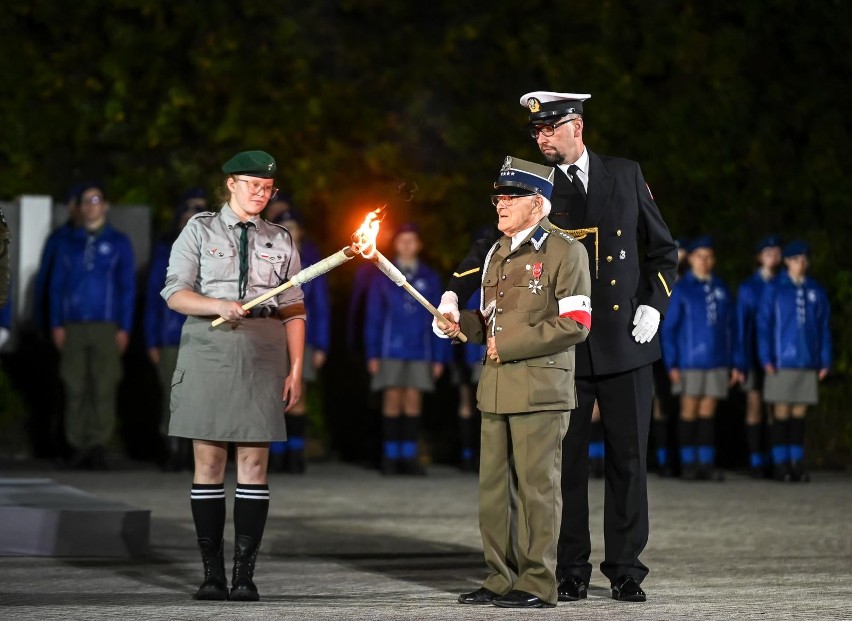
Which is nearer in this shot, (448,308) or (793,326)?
(448,308)

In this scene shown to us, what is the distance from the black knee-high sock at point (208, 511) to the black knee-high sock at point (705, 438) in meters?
6.95

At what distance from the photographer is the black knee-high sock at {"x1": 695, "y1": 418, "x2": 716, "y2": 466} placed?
13.4 metres

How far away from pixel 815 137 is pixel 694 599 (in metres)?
8.54

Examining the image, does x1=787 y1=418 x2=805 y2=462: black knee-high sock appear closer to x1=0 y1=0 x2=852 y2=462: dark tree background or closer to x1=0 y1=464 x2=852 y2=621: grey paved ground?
x1=0 y1=464 x2=852 y2=621: grey paved ground

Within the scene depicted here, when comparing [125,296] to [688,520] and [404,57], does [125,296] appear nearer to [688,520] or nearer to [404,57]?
[404,57]

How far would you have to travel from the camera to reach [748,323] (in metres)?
13.7

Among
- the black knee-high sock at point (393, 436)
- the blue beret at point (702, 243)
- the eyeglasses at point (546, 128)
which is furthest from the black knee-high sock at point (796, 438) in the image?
the eyeglasses at point (546, 128)

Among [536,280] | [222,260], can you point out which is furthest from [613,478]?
[222,260]

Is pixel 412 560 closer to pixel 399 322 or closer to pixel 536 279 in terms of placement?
pixel 536 279

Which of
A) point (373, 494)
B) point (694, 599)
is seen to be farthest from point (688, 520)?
point (694, 599)

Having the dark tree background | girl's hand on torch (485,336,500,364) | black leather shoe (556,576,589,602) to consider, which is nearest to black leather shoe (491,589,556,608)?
black leather shoe (556,576,589,602)

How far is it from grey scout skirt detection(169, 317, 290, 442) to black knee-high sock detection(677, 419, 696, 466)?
6.83m

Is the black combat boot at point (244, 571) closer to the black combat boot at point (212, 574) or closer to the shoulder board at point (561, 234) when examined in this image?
the black combat boot at point (212, 574)

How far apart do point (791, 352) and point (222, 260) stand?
7276 mm
